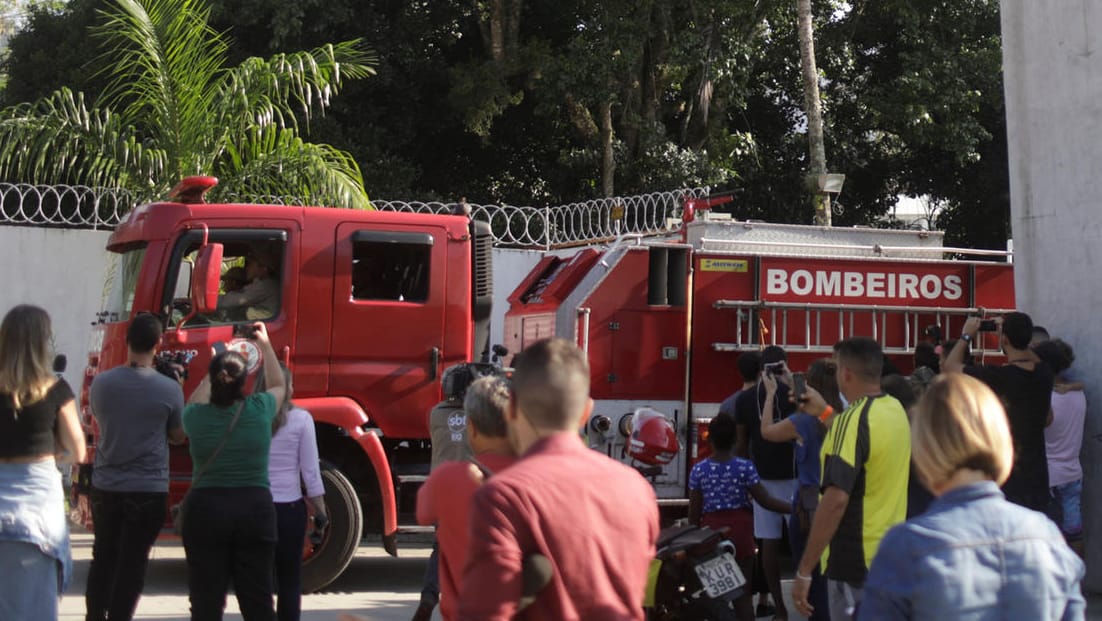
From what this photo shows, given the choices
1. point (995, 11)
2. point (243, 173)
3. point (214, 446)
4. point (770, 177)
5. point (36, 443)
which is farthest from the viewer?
point (770, 177)

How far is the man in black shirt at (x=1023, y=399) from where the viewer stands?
7230 millimetres

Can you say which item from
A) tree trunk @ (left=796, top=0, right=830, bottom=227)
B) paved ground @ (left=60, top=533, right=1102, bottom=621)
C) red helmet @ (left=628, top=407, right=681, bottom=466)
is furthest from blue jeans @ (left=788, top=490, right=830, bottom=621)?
tree trunk @ (left=796, top=0, right=830, bottom=227)

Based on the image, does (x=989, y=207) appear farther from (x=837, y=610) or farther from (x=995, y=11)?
(x=837, y=610)

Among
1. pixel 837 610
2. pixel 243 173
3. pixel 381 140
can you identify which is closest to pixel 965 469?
pixel 837 610

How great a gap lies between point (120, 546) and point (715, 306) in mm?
4896

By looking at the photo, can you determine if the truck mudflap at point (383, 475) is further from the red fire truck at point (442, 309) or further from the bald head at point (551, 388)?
the bald head at point (551, 388)

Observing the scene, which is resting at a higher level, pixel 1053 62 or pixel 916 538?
pixel 1053 62

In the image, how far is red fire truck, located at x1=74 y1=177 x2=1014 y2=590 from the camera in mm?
8805

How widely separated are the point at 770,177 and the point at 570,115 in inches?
185

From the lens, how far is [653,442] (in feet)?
30.2

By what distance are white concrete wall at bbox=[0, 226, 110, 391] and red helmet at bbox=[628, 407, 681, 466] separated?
702 cm

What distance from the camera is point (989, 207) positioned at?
24250 millimetres

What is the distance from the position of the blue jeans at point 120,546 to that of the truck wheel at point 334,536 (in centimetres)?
232

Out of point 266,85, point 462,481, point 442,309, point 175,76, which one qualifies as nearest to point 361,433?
point 442,309
